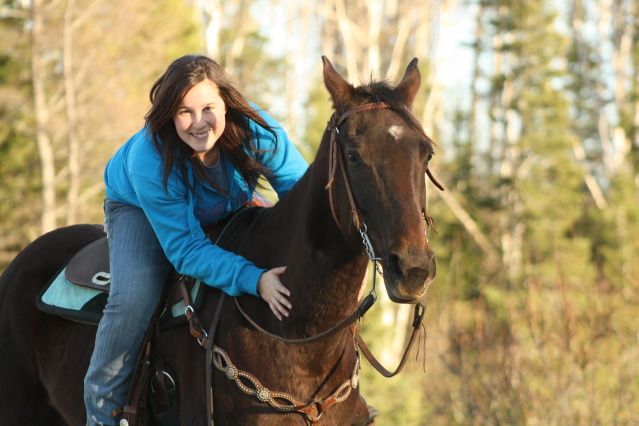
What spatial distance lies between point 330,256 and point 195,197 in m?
0.83

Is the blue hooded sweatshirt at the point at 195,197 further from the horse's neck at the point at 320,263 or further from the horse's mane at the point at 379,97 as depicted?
the horse's mane at the point at 379,97

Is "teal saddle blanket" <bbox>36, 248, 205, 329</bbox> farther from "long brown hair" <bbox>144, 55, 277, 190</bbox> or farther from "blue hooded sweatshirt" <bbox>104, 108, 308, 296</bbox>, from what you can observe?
"long brown hair" <bbox>144, 55, 277, 190</bbox>

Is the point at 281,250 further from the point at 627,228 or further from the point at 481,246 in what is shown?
the point at 481,246

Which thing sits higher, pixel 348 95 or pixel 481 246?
pixel 348 95

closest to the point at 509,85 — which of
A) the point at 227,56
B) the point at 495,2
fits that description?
the point at 495,2

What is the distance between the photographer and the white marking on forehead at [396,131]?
3803 mm

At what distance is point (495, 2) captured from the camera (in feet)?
110

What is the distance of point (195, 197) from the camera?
15.3 ft

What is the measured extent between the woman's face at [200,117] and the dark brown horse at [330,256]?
1.48 ft

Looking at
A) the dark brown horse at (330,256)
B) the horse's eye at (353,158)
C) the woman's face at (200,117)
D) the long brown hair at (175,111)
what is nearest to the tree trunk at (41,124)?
the long brown hair at (175,111)

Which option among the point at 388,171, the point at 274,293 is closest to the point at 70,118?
the point at 274,293

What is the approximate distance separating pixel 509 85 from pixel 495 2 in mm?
2842

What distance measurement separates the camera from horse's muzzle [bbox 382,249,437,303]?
3.55 m

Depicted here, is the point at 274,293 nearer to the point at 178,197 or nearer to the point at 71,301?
the point at 178,197
